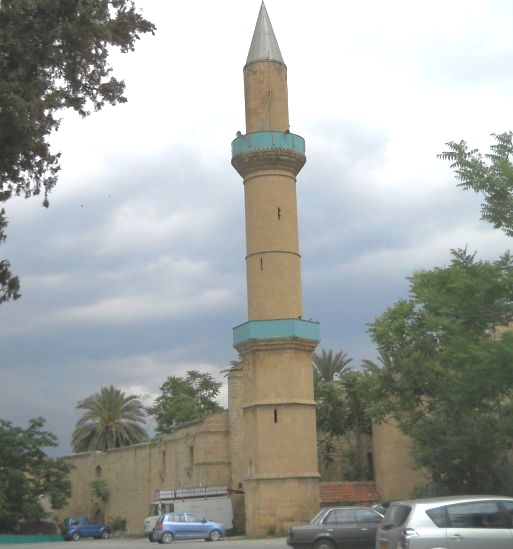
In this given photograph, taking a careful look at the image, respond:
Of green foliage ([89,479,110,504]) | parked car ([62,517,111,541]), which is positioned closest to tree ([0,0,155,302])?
parked car ([62,517,111,541])

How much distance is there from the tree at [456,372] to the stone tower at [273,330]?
12.9 ft

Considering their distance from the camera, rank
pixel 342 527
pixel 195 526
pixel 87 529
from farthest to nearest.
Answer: pixel 87 529 < pixel 195 526 < pixel 342 527

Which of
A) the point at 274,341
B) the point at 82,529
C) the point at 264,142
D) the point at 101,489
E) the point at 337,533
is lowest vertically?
the point at 337,533

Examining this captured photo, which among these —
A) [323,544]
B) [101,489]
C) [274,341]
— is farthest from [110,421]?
[323,544]

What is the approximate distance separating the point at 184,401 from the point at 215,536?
30.8 meters

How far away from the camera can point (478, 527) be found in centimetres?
1224

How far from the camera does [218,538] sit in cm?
3306

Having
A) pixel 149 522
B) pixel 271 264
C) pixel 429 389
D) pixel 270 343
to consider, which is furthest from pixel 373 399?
pixel 149 522

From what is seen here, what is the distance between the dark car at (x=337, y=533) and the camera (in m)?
19.5

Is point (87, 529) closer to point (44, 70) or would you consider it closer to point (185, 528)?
point (185, 528)

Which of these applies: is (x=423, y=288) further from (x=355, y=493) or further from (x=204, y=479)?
(x=204, y=479)

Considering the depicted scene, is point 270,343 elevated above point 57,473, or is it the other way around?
point 270,343

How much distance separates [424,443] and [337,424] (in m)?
15.2

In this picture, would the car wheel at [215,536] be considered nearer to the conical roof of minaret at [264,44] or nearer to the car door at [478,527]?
the conical roof of minaret at [264,44]
